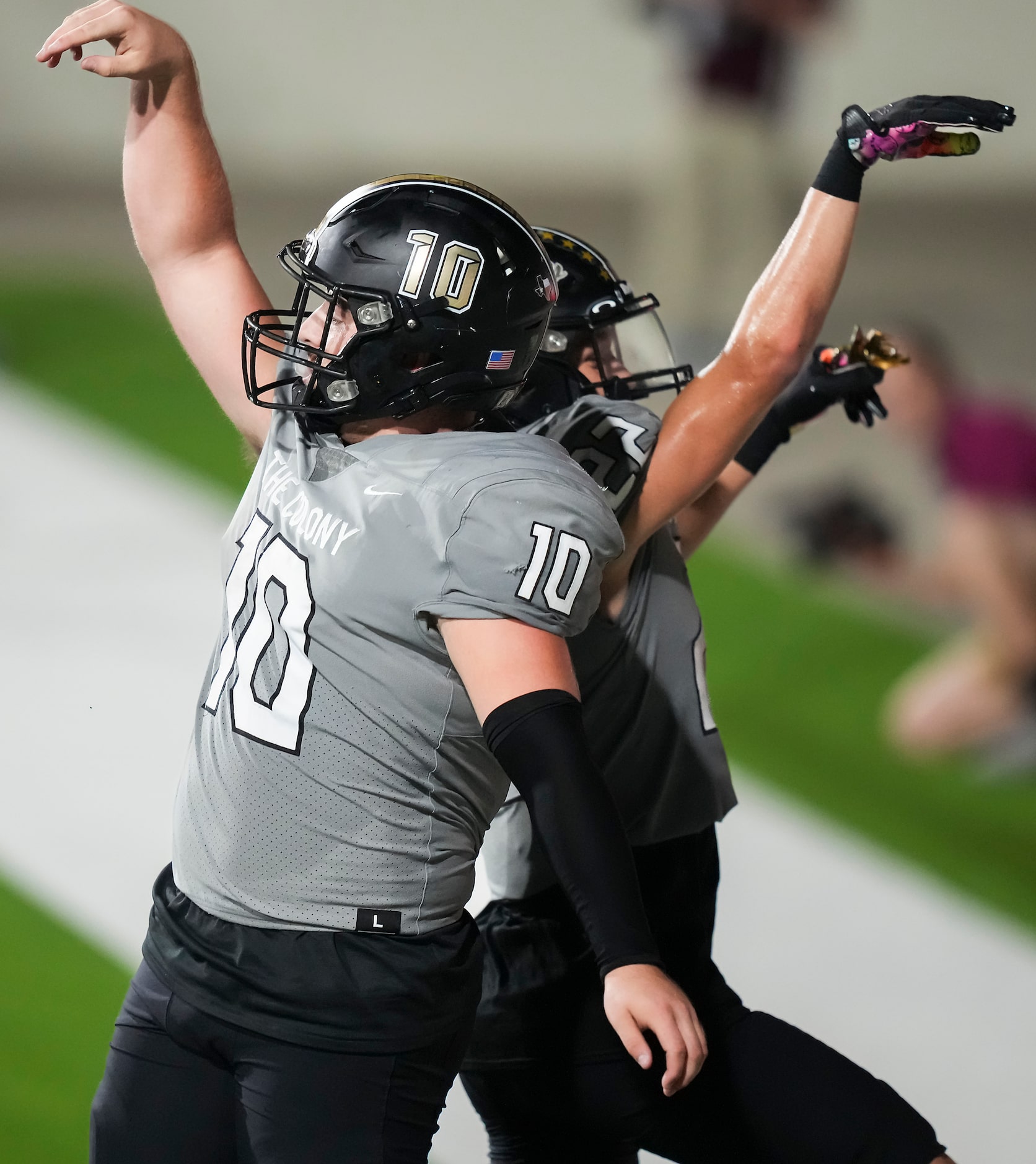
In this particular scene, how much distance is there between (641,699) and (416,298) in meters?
0.57

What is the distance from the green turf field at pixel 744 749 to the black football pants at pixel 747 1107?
1219 millimetres

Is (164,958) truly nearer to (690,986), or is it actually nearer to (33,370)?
(690,986)

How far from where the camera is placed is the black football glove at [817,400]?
2.17 m

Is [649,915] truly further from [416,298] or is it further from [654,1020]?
[416,298]

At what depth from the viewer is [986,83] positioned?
9.91m

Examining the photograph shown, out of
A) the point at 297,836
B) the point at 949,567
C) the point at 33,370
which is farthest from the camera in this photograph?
the point at 33,370

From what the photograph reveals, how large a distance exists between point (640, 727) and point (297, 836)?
472 mm

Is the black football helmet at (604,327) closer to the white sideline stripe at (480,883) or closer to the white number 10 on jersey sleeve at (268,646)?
the white number 10 on jersey sleeve at (268,646)

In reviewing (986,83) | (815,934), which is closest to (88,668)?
(815,934)

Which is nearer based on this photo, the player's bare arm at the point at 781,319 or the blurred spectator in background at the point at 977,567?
the player's bare arm at the point at 781,319

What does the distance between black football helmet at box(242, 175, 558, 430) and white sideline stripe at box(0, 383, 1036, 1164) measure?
1.31 m

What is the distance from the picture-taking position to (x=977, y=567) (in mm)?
4574

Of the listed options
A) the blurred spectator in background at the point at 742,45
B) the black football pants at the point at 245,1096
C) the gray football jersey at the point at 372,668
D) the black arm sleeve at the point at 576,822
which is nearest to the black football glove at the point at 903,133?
the gray football jersey at the point at 372,668

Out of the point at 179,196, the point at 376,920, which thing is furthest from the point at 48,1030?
the point at 179,196
